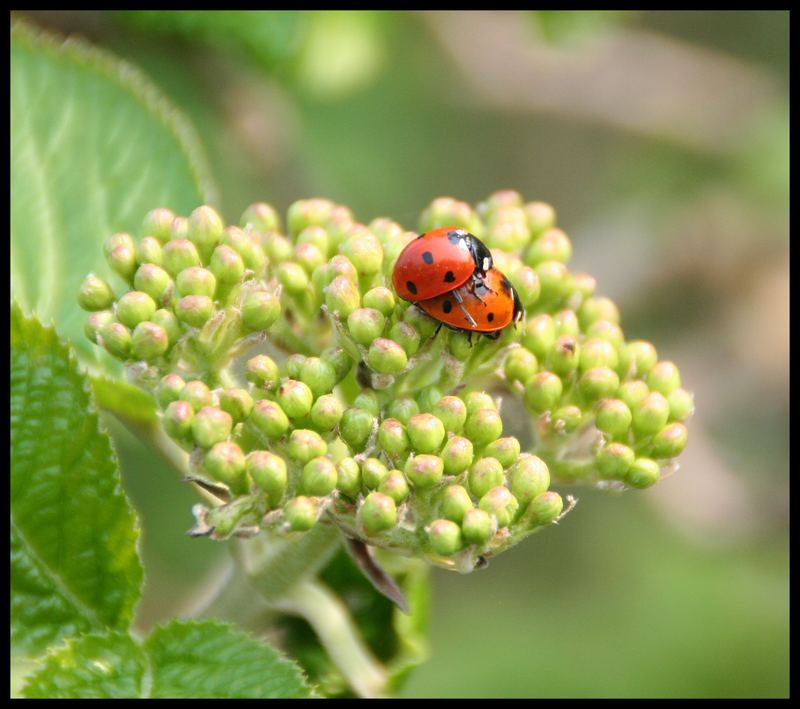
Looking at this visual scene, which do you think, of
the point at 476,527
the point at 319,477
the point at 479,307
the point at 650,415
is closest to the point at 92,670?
the point at 319,477

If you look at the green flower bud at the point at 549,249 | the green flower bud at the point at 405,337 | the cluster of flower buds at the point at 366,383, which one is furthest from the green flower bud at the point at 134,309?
the green flower bud at the point at 549,249

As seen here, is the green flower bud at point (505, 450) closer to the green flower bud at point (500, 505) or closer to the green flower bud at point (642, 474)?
the green flower bud at point (500, 505)

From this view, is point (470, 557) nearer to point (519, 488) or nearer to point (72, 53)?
point (519, 488)

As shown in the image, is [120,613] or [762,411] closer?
[120,613]

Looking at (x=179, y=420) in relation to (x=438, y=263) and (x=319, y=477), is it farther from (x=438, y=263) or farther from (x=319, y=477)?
(x=438, y=263)

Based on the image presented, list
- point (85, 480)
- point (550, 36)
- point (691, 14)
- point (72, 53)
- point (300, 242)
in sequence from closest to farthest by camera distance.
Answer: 1. point (85, 480)
2. point (300, 242)
3. point (72, 53)
4. point (550, 36)
5. point (691, 14)

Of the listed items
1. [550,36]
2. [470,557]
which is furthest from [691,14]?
[470,557]
